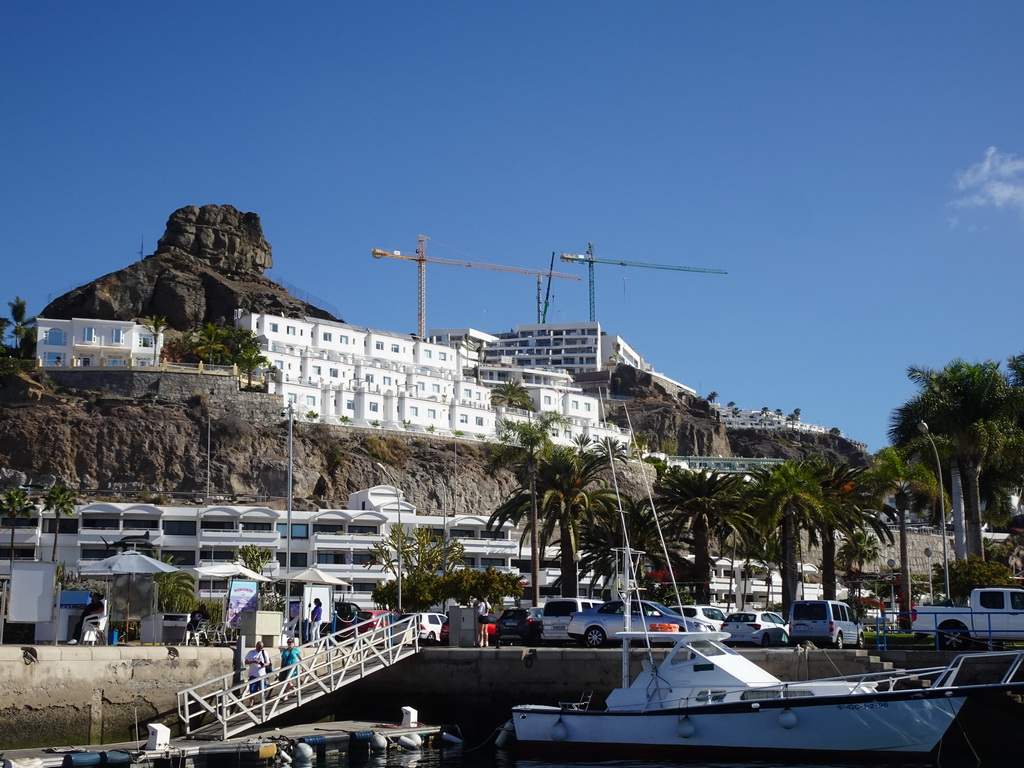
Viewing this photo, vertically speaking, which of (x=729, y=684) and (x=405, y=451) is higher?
(x=405, y=451)

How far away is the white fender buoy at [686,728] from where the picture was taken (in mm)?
28016

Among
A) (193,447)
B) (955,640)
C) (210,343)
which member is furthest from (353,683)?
(210,343)

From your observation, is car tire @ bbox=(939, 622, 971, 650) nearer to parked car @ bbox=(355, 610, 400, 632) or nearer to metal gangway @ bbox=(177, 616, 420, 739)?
metal gangway @ bbox=(177, 616, 420, 739)

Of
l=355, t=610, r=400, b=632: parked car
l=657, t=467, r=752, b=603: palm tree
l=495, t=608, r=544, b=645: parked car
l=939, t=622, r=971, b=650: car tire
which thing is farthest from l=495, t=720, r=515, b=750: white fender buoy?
l=657, t=467, r=752, b=603: palm tree

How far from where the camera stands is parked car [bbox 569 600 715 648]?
37.6m

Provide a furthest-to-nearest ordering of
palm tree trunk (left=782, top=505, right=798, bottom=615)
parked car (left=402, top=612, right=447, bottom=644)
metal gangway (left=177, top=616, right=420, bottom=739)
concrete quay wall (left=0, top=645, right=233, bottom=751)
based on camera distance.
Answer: palm tree trunk (left=782, top=505, right=798, bottom=615)
parked car (left=402, top=612, right=447, bottom=644)
metal gangway (left=177, top=616, right=420, bottom=739)
concrete quay wall (left=0, top=645, right=233, bottom=751)

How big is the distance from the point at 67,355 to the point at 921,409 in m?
87.5

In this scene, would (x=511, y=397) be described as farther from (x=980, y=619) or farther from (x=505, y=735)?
(x=505, y=735)

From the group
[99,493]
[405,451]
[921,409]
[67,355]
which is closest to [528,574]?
[405,451]

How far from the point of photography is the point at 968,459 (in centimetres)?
5491

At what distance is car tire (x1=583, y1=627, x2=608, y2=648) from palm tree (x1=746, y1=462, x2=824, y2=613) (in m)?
15.0

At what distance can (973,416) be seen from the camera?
54844 mm

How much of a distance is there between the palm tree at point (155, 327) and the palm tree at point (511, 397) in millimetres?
39782

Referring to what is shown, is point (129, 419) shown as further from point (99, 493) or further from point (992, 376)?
point (992, 376)
